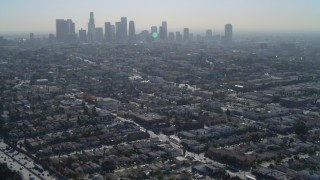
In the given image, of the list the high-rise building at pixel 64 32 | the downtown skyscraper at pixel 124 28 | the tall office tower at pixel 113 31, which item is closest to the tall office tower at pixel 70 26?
the high-rise building at pixel 64 32

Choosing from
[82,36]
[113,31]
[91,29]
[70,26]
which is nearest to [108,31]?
[91,29]

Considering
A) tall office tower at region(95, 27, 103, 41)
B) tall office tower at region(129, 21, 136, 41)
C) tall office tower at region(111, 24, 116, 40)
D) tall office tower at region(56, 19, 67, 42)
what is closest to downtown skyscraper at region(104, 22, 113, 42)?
tall office tower at region(111, 24, 116, 40)

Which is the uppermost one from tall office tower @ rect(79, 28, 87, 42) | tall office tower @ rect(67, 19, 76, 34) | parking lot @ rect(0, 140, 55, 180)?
tall office tower @ rect(67, 19, 76, 34)

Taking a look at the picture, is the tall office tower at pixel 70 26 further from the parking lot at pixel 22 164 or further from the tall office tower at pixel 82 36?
the parking lot at pixel 22 164

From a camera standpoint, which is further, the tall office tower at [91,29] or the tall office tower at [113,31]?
the tall office tower at [113,31]

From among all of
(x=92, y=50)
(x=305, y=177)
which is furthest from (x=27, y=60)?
(x=305, y=177)

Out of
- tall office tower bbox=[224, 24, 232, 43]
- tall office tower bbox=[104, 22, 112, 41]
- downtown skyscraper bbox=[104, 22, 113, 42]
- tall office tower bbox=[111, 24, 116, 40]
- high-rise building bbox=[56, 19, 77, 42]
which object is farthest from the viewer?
tall office tower bbox=[224, 24, 232, 43]

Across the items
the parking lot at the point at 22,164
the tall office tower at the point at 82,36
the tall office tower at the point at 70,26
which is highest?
the tall office tower at the point at 70,26

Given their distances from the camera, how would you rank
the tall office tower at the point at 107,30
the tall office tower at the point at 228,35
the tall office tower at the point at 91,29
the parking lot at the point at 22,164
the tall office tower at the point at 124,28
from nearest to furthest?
the parking lot at the point at 22,164
the tall office tower at the point at 107,30
the tall office tower at the point at 91,29
the tall office tower at the point at 124,28
the tall office tower at the point at 228,35

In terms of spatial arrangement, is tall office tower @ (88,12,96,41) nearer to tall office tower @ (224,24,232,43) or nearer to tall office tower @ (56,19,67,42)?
tall office tower @ (56,19,67,42)

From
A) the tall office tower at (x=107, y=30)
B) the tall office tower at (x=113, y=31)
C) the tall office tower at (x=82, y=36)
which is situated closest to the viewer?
the tall office tower at (x=82, y=36)

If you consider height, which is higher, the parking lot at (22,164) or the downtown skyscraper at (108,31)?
the downtown skyscraper at (108,31)
